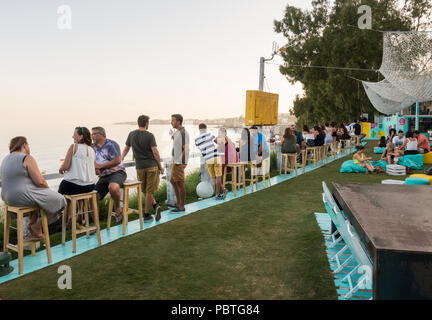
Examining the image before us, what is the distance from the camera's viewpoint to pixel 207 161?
22.0 ft

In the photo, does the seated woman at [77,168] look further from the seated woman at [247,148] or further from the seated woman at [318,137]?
the seated woman at [318,137]

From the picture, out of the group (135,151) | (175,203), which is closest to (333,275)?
(135,151)

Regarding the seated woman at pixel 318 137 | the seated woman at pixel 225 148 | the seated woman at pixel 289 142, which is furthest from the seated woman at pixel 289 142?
the seated woman at pixel 225 148

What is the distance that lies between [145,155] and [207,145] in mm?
1762

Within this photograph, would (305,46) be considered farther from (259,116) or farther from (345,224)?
(345,224)

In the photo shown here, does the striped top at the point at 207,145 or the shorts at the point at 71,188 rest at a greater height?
the striped top at the point at 207,145

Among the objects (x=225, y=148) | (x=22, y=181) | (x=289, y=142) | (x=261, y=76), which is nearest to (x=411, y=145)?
(x=289, y=142)

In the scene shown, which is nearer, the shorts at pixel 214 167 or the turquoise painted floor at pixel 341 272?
the turquoise painted floor at pixel 341 272

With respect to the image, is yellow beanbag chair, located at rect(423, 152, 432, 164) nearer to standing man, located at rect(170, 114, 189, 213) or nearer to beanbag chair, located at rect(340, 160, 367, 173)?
beanbag chair, located at rect(340, 160, 367, 173)

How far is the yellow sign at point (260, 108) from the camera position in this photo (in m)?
10.7

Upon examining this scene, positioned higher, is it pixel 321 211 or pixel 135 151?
pixel 135 151

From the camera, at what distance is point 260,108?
11.0m

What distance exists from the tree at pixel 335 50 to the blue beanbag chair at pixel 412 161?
604 inches

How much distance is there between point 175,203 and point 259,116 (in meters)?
5.58
